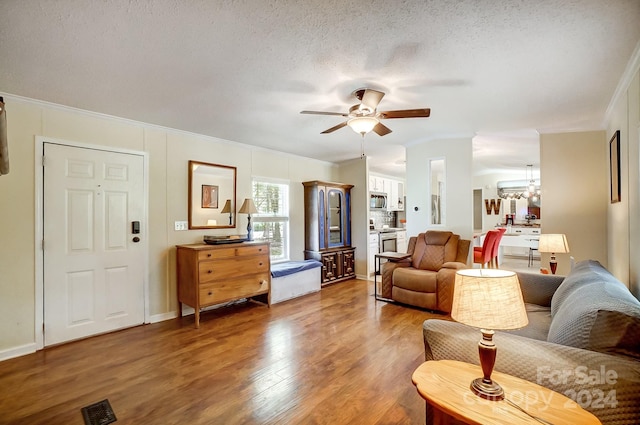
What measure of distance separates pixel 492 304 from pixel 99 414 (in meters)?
2.44

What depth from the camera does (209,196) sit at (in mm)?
4207

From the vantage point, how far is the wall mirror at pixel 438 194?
463cm

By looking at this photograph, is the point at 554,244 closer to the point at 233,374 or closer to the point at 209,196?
the point at 233,374

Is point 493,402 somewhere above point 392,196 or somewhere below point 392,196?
below

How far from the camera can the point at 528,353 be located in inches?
53.1

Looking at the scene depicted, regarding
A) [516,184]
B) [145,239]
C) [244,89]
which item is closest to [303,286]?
[145,239]

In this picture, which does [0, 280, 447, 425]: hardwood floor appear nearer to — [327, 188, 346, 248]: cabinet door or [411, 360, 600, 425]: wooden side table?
[411, 360, 600, 425]: wooden side table

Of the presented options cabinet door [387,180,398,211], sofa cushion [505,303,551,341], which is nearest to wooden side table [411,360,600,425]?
sofa cushion [505,303,551,341]

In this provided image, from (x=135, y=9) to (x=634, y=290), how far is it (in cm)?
390

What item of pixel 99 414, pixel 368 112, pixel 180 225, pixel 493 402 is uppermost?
pixel 368 112

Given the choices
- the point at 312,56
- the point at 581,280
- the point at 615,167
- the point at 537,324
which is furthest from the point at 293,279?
the point at 615,167

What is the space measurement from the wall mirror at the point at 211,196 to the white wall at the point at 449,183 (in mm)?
2850

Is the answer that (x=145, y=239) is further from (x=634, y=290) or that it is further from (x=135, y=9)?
(x=634, y=290)

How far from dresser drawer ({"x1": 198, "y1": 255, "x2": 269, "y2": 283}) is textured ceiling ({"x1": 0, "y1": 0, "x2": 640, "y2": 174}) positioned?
1719mm
